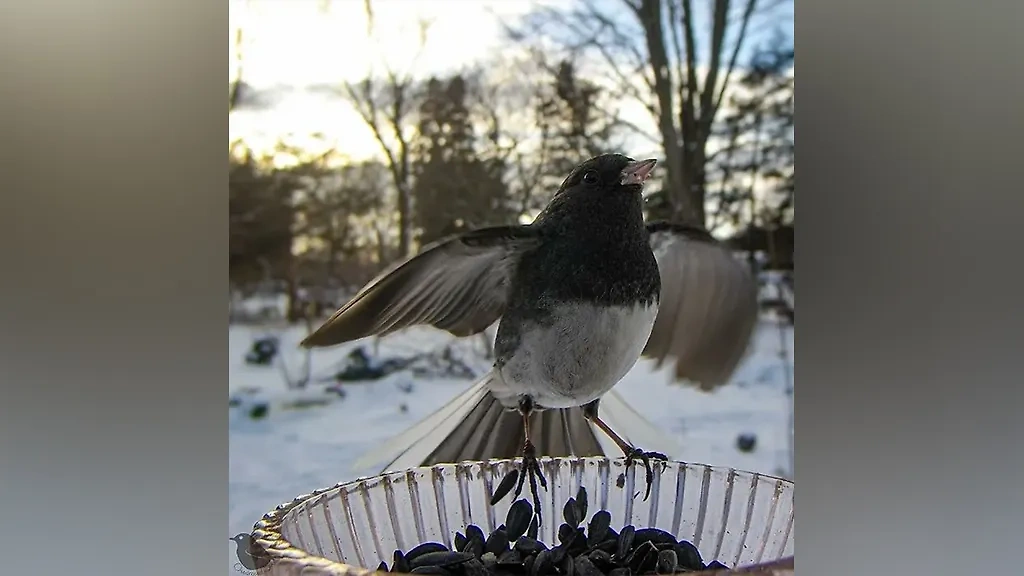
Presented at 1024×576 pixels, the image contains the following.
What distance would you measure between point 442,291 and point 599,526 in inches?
14.8

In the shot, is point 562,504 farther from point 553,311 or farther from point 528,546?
point 553,311

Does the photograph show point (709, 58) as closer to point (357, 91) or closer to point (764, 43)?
point (764, 43)

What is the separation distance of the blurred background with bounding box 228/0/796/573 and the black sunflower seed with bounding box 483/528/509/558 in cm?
18

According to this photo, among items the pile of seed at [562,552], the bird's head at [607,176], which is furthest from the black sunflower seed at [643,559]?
the bird's head at [607,176]

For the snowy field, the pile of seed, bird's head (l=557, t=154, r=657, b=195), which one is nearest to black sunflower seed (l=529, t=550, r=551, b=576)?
the pile of seed

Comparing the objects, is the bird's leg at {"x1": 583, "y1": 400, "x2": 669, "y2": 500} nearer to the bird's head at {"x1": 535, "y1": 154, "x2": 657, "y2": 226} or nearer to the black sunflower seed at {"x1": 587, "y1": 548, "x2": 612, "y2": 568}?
the black sunflower seed at {"x1": 587, "y1": 548, "x2": 612, "y2": 568}

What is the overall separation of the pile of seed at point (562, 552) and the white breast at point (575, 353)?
145 mm

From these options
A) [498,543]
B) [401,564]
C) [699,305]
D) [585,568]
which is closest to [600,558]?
[585,568]

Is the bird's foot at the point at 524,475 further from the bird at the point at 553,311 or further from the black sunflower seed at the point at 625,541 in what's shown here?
the black sunflower seed at the point at 625,541

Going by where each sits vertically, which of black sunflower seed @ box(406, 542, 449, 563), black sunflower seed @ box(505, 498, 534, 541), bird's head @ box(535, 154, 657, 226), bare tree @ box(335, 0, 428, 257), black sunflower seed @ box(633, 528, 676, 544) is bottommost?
black sunflower seed @ box(406, 542, 449, 563)

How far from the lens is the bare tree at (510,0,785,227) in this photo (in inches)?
39.6

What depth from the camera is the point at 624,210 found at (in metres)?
0.99
